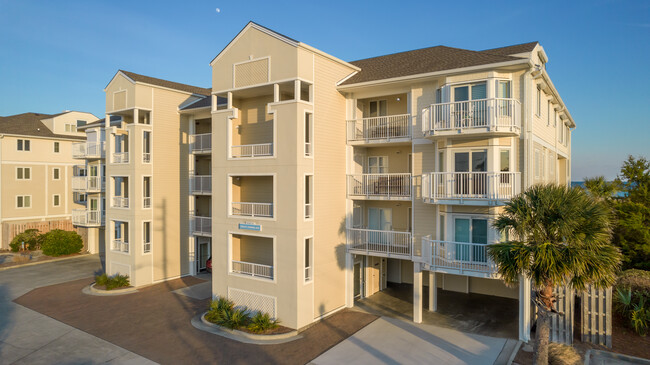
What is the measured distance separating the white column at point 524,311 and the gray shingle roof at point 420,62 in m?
8.19

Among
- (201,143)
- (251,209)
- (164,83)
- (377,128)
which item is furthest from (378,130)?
(164,83)

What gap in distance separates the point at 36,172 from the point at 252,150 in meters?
28.1

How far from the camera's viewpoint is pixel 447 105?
49.3ft

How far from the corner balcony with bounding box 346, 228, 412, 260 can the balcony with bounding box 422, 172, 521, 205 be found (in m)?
2.71

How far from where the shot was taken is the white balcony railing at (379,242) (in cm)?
1714

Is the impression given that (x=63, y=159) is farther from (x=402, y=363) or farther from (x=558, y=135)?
(x=558, y=135)

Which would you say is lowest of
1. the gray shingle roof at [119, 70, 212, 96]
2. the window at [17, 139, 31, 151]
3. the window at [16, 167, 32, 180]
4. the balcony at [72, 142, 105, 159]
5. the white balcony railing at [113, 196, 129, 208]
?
the white balcony railing at [113, 196, 129, 208]

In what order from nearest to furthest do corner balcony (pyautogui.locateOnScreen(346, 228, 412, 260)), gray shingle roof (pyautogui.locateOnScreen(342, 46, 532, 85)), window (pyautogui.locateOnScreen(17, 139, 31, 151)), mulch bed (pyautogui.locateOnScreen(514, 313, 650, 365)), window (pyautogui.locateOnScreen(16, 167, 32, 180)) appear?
mulch bed (pyautogui.locateOnScreen(514, 313, 650, 365)) < gray shingle roof (pyautogui.locateOnScreen(342, 46, 532, 85)) < corner balcony (pyautogui.locateOnScreen(346, 228, 412, 260)) < window (pyautogui.locateOnScreen(16, 167, 32, 180)) < window (pyautogui.locateOnScreen(17, 139, 31, 151))

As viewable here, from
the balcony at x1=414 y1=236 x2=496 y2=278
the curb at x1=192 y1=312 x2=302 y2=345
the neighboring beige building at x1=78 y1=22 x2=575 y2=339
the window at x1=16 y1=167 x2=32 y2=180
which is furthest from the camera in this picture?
the window at x1=16 y1=167 x2=32 y2=180

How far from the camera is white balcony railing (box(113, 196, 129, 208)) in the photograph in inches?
898

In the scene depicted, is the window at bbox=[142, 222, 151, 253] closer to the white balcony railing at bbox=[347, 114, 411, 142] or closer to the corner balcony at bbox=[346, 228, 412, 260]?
the corner balcony at bbox=[346, 228, 412, 260]

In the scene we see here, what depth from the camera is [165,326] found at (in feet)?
52.2

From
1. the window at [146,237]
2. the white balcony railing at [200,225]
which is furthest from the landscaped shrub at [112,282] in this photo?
the white balcony railing at [200,225]

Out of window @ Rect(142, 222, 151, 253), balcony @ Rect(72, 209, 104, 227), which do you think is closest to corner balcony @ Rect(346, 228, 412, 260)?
window @ Rect(142, 222, 151, 253)
